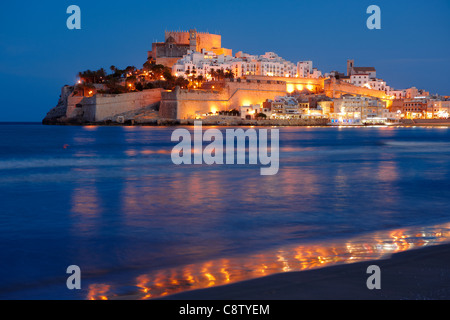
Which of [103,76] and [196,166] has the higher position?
[103,76]

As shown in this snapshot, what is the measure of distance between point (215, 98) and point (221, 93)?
0.72 m

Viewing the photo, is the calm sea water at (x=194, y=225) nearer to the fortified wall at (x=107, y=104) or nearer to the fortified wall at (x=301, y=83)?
the fortified wall at (x=107, y=104)

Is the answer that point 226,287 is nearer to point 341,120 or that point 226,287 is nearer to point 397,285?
point 397,285

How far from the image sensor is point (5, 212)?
5484 millimetres

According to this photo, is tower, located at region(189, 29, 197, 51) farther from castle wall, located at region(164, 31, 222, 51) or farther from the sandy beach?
the sandy beach

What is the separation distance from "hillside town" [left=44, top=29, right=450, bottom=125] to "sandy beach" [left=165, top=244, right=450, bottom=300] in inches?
1415

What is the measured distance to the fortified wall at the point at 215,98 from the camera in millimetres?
38719

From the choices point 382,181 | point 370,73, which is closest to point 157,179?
point 382,181

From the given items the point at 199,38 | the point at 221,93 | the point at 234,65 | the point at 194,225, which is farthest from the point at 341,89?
the point at 194,225

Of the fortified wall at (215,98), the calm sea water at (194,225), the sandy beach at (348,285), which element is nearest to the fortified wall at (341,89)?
the fortified wall at (215,98)

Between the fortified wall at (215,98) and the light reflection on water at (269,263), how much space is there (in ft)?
115

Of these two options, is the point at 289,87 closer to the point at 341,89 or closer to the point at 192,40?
the point at 341,89

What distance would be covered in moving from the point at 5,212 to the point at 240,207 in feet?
8.67

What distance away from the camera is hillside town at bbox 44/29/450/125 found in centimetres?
3994
